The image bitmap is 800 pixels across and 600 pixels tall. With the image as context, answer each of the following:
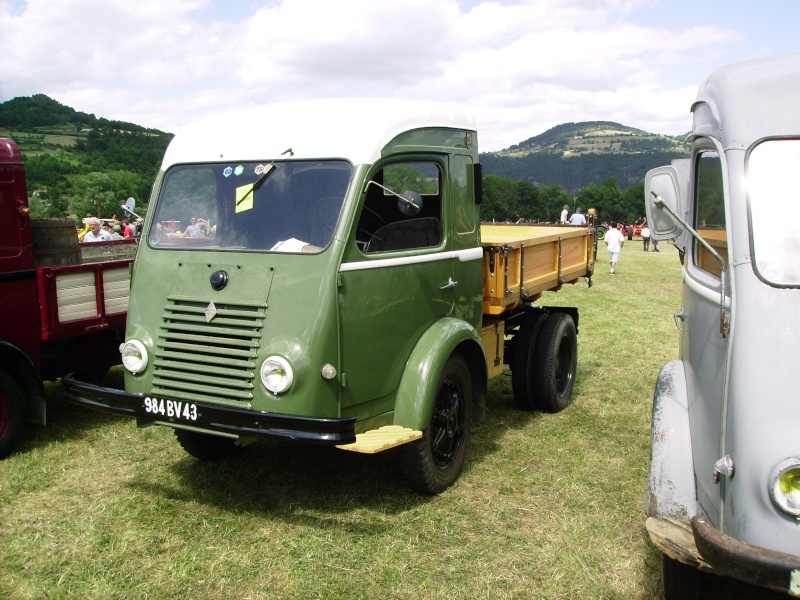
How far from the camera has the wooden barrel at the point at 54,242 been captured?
6258 millimetres

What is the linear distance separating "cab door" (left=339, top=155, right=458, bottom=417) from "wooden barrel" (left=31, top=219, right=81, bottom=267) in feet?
10.6

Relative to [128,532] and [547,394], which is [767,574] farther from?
[547,394]

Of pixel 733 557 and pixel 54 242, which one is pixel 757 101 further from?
pixel 54 242

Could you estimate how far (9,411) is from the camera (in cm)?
566

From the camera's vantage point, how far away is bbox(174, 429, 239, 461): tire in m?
5.27

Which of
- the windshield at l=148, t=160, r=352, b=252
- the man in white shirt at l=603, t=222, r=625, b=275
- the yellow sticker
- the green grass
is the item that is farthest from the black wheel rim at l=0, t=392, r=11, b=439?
the man in white shirt at l=603, t=222, r=625, b=275

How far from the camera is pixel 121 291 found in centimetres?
661

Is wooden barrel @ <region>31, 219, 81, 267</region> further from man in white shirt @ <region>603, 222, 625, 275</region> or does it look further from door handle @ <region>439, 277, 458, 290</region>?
man in white shirt @ <region>603, 222, 625, 275</region>

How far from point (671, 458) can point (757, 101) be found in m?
1.62

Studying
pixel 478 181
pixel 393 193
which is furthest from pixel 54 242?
pixel 478 181

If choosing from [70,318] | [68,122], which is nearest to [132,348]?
[70,318]

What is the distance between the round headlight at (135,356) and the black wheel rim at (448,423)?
188 cm

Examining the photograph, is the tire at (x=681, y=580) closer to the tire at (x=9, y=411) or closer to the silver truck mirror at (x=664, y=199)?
the silver truck mirror at (x=664, y=199)

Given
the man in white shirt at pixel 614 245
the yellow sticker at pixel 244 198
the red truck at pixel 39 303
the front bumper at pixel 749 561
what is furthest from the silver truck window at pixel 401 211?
the man in white shirt at pixel 614 245
